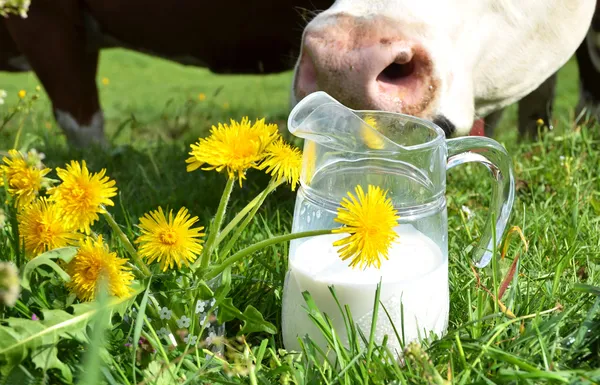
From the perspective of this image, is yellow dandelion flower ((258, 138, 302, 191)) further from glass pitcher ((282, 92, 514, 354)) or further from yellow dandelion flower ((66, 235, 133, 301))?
yellow dandelion flower ((66, 235, 133, 301))

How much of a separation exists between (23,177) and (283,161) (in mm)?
374

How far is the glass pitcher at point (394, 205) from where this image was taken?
1079mm

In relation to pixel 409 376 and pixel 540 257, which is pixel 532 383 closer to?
pixel 409 376

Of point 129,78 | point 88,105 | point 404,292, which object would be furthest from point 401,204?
point 129,78

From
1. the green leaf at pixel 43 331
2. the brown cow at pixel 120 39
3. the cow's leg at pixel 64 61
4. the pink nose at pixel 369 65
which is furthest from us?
the cow's leg at pixel 64 61

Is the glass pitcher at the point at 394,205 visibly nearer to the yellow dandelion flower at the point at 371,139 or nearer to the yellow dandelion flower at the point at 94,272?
the yellow dandelion flower at the point at 371,139

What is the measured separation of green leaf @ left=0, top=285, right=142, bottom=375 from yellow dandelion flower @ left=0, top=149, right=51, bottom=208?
18 centimetres

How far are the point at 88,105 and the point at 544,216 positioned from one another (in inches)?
91.6

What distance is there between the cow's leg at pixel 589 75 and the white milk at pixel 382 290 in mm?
2153

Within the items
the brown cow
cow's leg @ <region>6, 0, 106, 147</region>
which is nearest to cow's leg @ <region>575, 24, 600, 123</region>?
the brown cow

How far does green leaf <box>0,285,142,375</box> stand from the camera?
3.03ft

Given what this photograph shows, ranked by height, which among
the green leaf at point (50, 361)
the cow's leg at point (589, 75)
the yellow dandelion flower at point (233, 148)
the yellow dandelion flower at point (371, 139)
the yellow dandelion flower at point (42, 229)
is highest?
the cow's leg at point (589, 75)

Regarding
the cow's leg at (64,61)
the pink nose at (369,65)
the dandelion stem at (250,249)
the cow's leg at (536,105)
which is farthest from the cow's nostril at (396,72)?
the cow's leg at (64,61)

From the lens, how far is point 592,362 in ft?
3.26
